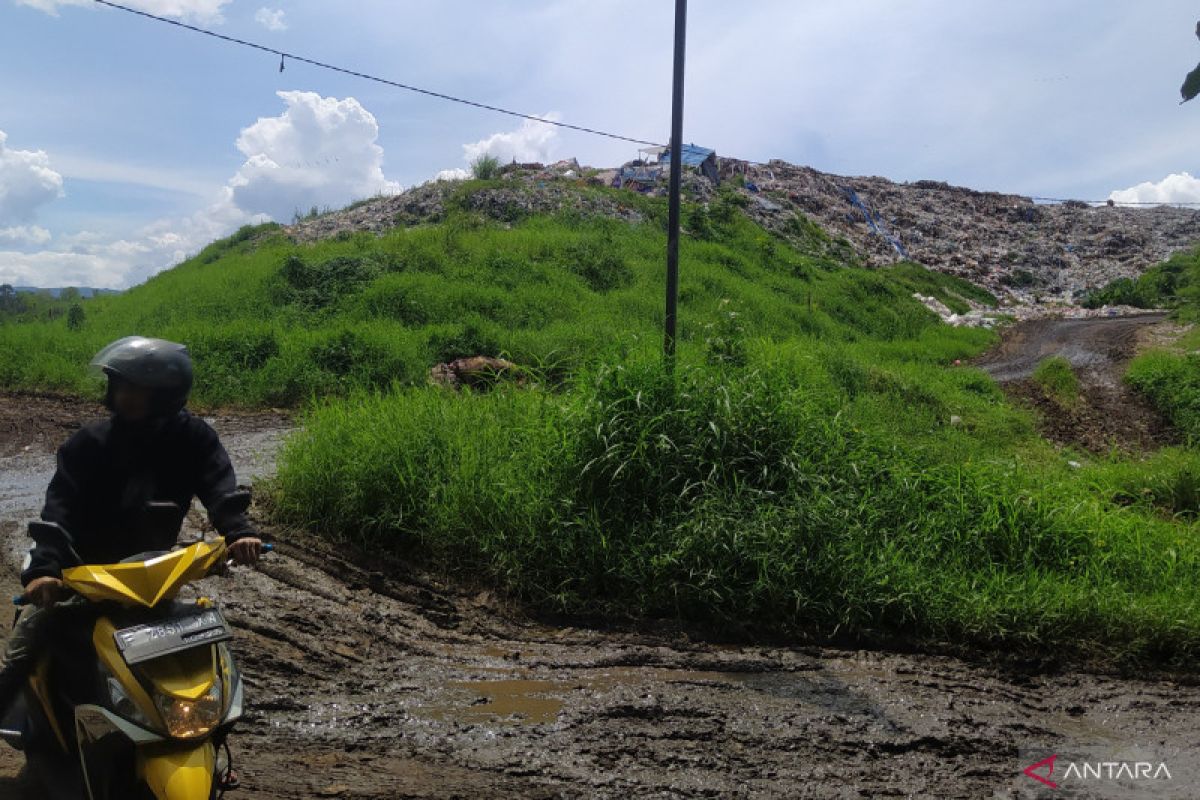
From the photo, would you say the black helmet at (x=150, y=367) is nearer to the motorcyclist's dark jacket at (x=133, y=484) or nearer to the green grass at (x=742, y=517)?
the motorcyclist's dark jacket at (x=133, y=484)

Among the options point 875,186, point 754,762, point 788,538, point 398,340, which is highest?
point 875,186

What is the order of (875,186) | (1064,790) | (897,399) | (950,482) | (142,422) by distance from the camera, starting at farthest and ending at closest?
(875,186), (897,399), (950,482), (1064,790), (142,422)

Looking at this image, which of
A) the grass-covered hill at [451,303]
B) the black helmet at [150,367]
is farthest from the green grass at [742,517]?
the black helmet at [150,367]

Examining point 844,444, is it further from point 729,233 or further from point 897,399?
point 729,233

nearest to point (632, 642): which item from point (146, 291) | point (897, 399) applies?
point (897, 399)

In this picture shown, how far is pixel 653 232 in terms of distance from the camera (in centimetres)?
1923

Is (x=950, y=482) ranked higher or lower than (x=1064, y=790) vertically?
higher

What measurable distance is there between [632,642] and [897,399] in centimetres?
694

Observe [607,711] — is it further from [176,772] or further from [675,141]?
[675,141]

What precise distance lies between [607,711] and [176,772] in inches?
79.0

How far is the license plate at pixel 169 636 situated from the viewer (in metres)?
2.17

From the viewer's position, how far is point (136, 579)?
2.23m

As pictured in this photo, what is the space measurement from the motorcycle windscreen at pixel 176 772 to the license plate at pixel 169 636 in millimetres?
262

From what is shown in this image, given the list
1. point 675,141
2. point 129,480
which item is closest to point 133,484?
point 129,480
